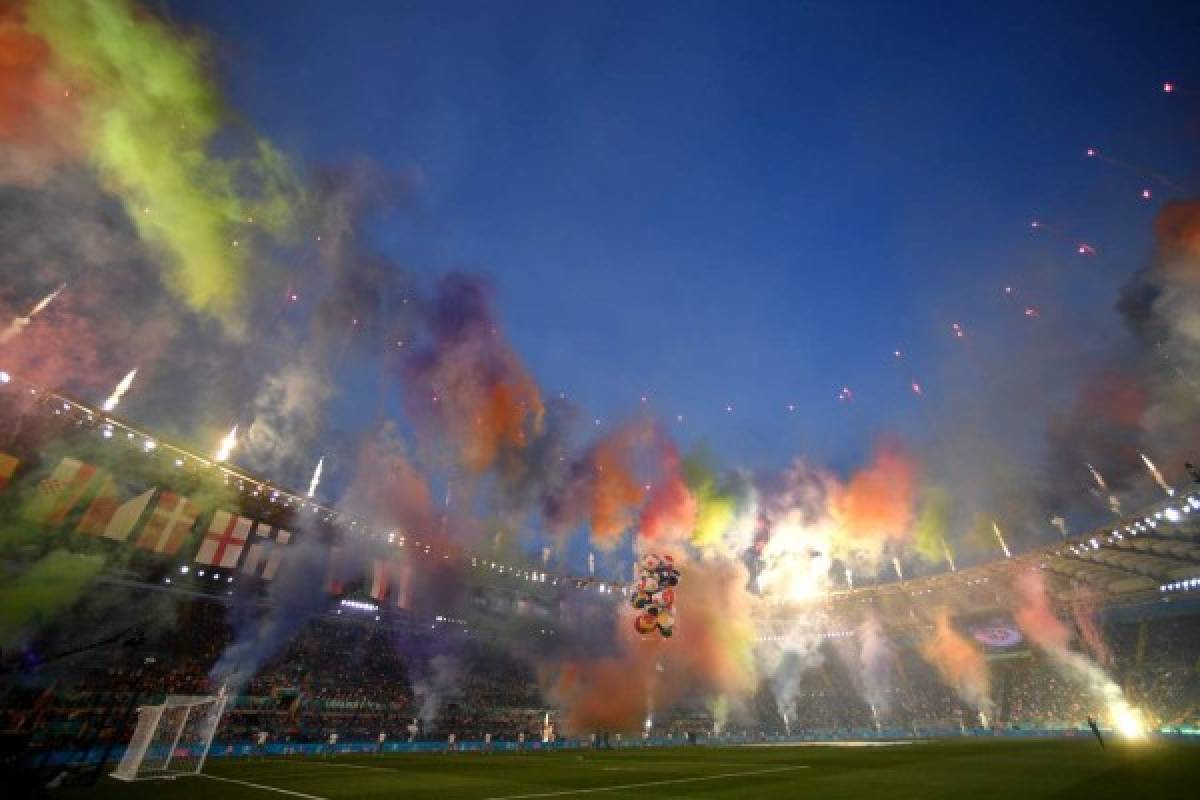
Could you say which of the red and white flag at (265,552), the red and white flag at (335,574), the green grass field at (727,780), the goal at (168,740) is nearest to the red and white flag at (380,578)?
the red and white flag at (335,574)

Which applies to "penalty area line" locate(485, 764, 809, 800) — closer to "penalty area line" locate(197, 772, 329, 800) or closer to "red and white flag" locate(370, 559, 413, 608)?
"penalty area line" locate(197, 772, 329, 800)

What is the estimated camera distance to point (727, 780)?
17.0 meters

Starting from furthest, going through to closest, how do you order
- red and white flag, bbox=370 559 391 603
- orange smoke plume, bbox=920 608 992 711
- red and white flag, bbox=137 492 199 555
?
orange smoke plume, bbox=920 608 992 711
red and white flag, bbox=370 559 391 603
red and white flag, bbox=137 492 199 555

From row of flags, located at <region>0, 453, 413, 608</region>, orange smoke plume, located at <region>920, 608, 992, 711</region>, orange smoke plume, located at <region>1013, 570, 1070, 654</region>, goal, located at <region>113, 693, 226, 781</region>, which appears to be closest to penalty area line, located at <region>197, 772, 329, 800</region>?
goal, located at <region>113, 693, 226, 781</region>

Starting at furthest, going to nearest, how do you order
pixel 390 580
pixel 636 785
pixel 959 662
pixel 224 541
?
pixel 959 662
pixel 390 580
pixel 224 541
pixel 636 785

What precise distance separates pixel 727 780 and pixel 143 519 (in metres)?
32.3

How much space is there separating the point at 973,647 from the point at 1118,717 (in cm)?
1331

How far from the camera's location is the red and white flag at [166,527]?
2908cm

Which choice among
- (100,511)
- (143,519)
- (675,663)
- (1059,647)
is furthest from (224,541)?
(1059,647)

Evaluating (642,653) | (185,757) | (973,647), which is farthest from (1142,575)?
(185,757)

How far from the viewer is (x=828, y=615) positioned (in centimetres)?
6988

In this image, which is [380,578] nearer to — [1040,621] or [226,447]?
[226,447]

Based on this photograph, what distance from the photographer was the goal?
18.3 m

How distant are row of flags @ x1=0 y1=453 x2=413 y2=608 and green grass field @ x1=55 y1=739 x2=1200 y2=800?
12349mm
